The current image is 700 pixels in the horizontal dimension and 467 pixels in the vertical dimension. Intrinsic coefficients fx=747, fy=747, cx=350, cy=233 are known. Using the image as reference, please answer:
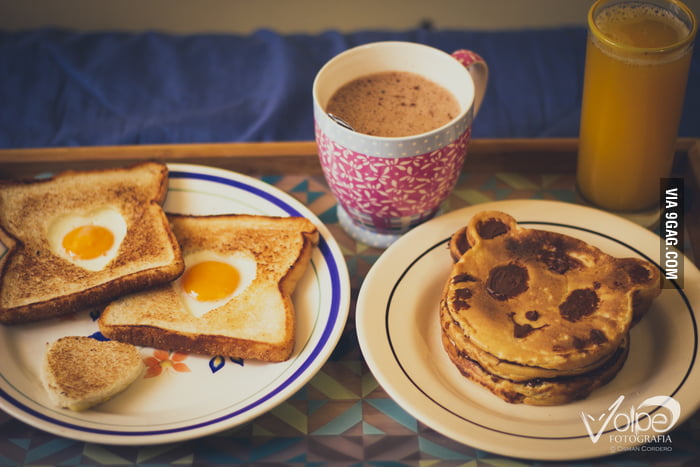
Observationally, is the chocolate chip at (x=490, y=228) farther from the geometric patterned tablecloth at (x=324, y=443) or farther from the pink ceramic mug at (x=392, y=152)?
the geometric patterned tablecloth at (x=324, y=443)

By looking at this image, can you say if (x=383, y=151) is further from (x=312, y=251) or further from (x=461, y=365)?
(x=461, y=365)

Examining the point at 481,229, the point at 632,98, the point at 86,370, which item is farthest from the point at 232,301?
the point at 632,98

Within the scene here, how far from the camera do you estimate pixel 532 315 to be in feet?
4.53

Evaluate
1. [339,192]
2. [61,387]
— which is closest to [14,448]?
[61,387]

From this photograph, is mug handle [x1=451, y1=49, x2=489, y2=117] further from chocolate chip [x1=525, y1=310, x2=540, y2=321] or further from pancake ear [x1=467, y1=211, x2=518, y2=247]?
chocolate chip [x1=525, y1=310, x2=540, y2=321]

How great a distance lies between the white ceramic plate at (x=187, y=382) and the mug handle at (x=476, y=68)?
0.50 meters

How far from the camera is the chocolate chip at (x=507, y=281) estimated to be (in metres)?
1.42

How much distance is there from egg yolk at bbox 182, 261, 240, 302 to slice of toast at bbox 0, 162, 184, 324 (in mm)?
42

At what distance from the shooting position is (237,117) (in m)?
2.27

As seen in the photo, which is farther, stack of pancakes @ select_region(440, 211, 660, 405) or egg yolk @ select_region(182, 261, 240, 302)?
egg yolk @ select_region(182, 261, 240, 302)

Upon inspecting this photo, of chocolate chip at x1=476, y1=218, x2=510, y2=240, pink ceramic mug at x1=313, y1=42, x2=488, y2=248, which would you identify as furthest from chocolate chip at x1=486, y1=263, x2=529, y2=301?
pink ceramic mug at x1=313, y1=42, x2=488, y2=248

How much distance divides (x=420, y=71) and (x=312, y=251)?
503 millimetres

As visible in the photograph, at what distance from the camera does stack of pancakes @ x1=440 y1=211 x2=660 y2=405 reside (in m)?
1.33

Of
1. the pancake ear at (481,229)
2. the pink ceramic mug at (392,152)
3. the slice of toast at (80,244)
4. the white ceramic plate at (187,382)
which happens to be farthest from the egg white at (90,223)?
the pancake ear at (481,229)
